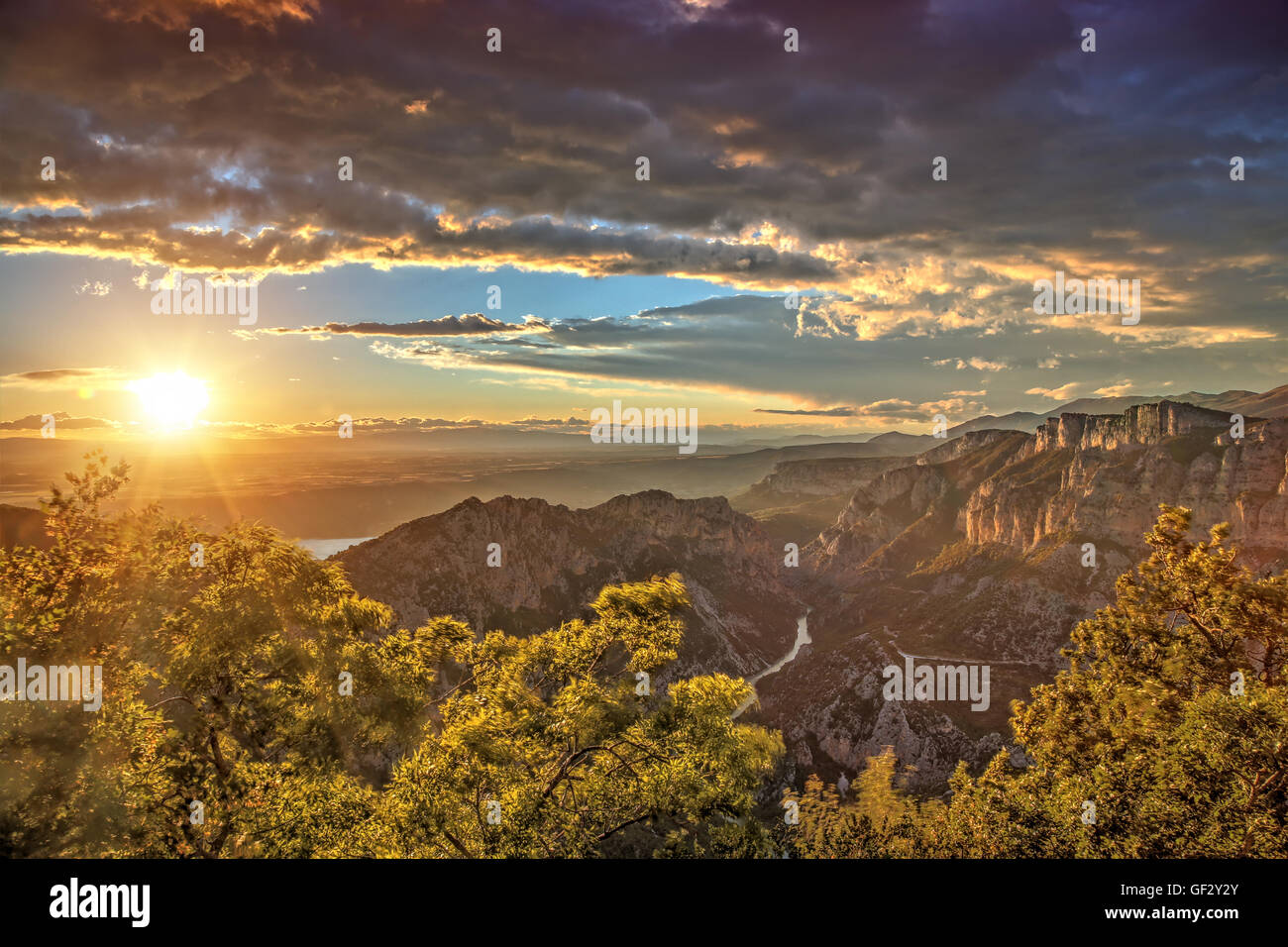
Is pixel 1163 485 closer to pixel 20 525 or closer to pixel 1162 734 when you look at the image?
pixel 1162 734

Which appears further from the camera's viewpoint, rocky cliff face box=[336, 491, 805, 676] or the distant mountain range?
rocky cliff face box=[336, 491, 805, 676]

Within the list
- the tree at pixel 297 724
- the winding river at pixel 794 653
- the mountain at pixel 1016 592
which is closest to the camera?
the tree at pixel 297 724

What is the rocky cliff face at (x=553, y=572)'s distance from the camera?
4946 inches

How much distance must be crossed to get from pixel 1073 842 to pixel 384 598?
116 m

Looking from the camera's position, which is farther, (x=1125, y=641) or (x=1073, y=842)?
(x=1125, y=641)

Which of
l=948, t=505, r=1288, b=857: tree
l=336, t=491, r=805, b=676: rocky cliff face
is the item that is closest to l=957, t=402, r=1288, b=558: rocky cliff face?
l=336, t=491, r=805, b=676: rocky cliff face

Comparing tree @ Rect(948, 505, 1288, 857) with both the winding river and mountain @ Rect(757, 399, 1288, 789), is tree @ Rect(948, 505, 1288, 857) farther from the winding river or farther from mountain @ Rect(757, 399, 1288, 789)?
the winding river

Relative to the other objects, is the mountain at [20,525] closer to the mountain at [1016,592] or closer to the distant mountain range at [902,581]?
the distant mountain range at [902,581]

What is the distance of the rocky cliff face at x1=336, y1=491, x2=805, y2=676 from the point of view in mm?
125625

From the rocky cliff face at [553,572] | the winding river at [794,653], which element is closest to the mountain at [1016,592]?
the winding river at [794,653]

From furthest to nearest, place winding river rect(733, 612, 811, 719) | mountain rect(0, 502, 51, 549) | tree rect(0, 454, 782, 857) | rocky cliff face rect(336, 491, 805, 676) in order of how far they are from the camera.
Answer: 1. winding river rect(733, 612, 811, 719)
2. rocky cliff face rect(336, 491, 805, 676)
3. mountain rect(0, 502, 51, 549)
4. tree rect(0, 454, 782, 857)
